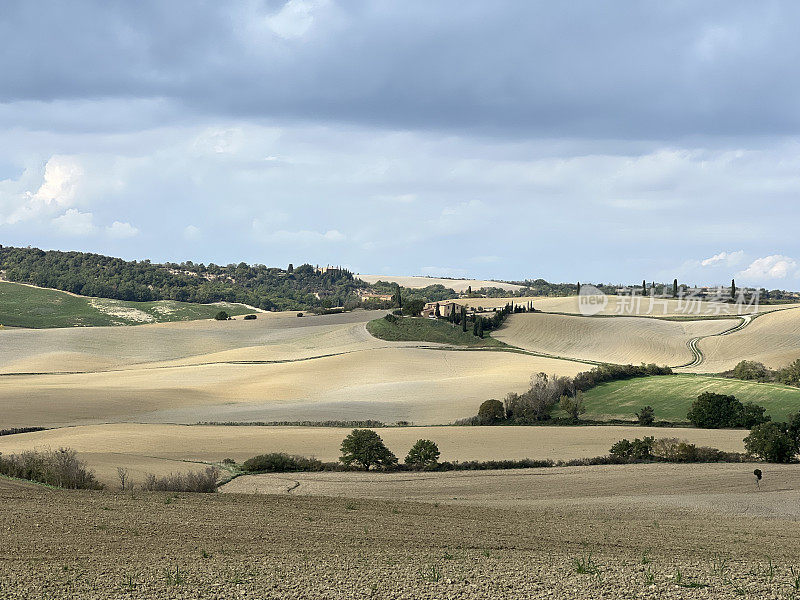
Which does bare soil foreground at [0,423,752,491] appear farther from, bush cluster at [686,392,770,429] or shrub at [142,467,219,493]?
shrub at [142,467,219,493]

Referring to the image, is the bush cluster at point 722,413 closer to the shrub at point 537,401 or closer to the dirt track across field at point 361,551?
the shrub at point 537,401

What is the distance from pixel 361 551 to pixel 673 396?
57.1 metres

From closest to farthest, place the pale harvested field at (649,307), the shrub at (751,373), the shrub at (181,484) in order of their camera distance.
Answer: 1. the shrub at (181,484)
2. the shrub at (751,373)
3. the pale harvested field at (649,307)

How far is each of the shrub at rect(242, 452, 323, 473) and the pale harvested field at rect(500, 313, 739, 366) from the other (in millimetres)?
73837

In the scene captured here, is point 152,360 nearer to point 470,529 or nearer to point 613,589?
point 470,529

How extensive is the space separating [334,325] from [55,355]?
44216mm

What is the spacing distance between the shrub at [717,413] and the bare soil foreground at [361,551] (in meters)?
33.8

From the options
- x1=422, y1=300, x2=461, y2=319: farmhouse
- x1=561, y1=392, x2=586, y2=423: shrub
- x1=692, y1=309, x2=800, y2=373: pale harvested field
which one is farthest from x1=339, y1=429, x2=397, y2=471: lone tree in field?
x1=422, y1=300, x2=461, y2=319: farmhouse

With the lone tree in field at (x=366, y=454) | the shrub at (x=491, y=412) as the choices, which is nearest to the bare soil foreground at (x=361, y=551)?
the lone tree in field at (x=366, y=454)

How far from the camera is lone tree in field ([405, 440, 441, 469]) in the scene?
46.1 meters

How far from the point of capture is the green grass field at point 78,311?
170m

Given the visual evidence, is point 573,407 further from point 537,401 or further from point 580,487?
point 580,487

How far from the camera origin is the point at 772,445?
157 feet

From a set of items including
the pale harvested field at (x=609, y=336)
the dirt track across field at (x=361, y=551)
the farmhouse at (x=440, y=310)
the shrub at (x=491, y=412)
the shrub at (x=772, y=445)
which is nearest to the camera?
the dirt track across field at (x=361, y=551)
